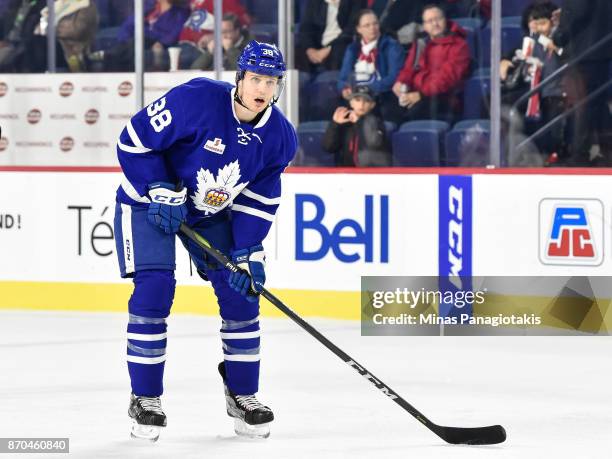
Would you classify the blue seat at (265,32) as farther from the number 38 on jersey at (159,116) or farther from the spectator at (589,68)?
the number 38 on jersey at (159,116)

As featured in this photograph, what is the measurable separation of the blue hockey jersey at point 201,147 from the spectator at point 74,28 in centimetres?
381

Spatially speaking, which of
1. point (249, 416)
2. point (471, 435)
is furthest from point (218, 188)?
point (471, 435)

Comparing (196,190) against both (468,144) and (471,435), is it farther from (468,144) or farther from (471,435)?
(468,144)

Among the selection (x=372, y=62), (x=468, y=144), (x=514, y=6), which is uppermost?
(x=514, y=6)

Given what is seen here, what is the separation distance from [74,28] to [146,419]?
4.28 meters

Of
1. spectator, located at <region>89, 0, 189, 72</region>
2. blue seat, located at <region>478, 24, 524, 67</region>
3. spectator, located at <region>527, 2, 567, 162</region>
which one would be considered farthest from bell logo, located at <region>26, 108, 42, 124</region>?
spectator, located at <region>527, 2, 567, 162</region>

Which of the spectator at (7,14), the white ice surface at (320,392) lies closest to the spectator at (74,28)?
the spectator at (7,14)

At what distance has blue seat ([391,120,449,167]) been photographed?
7.17 m

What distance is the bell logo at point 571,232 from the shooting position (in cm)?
666

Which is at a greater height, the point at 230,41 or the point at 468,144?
the point at 230,41

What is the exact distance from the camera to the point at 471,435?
4109 millimetres

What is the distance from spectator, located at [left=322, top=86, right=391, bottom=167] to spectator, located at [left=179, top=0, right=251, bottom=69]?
649 mm

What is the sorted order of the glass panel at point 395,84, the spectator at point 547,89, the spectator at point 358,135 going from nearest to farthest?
1. the spectator at point 547,89
2. the glass panel at point 395,84
3. the spectator at point 358,135

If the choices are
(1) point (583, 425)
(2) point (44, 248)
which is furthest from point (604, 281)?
(2) point (44, 248)
